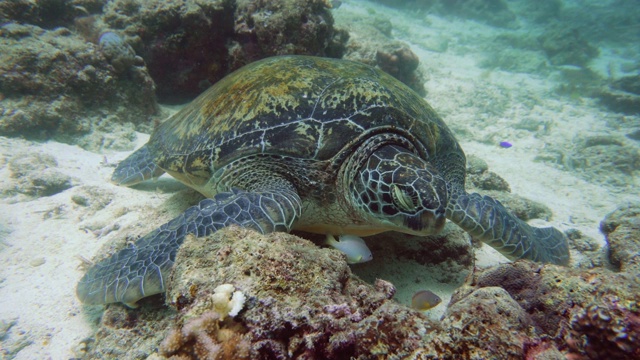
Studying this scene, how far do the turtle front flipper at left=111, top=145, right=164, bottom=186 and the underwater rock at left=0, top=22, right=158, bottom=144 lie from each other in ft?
4.17

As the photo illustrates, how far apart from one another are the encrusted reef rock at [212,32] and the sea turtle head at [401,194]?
3.40 metres

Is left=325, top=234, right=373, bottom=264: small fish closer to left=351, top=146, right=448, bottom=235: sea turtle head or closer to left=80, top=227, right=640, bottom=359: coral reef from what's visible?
left=351, top=146, right=448, bottom=235: sea turtle head

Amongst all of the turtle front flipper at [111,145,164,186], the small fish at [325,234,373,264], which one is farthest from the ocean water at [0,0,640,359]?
the small fish at [325,234,373,264]

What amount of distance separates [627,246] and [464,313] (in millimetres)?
2878

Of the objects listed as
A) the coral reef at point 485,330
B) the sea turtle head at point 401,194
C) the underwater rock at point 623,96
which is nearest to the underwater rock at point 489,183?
the sea turtle head at point 401,194

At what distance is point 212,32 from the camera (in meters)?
5.33

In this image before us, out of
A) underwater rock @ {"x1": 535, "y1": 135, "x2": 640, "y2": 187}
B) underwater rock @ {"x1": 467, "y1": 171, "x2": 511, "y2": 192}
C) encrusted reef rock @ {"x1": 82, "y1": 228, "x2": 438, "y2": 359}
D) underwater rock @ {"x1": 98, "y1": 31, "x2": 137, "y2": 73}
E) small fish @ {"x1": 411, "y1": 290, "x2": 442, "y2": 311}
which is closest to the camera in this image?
encrusted reef rock @ {"x1": 82, "y1": 228, "x2": 438, "y2": 359}

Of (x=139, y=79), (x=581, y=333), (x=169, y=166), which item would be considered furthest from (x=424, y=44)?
(x=581, y=333)

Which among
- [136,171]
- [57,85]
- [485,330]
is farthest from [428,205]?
[57,85]

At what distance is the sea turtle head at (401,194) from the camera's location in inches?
92.7

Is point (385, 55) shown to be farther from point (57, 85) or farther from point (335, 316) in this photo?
point (335, 316)

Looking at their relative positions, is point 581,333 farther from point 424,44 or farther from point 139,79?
point 424,44

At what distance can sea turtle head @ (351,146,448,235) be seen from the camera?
2355mm

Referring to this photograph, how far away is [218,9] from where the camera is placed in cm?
518
